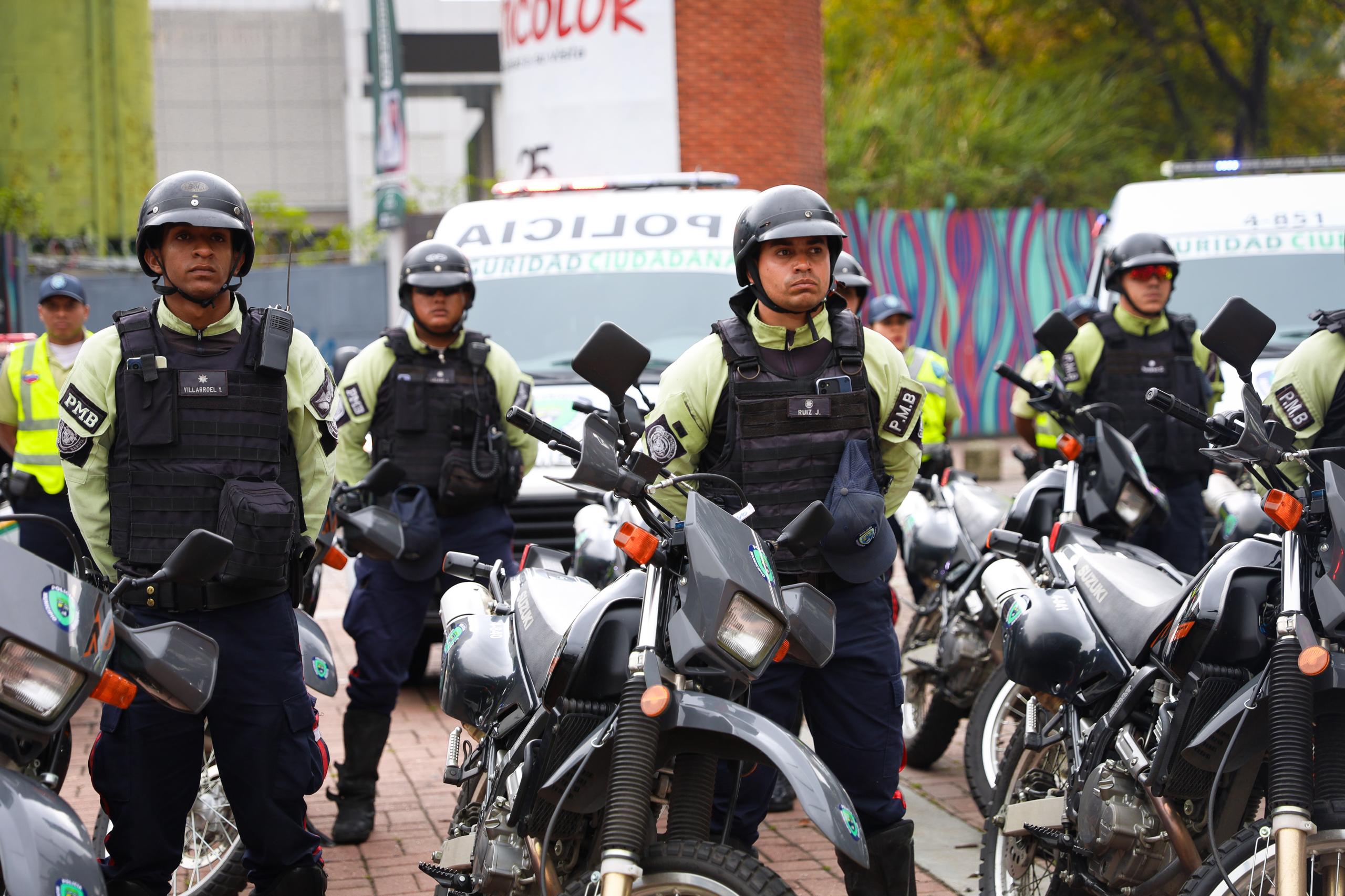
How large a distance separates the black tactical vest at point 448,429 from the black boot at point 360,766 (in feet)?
2.79

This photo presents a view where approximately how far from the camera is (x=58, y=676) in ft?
9.94

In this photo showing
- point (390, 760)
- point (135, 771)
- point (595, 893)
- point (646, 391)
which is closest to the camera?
point (595, 893)

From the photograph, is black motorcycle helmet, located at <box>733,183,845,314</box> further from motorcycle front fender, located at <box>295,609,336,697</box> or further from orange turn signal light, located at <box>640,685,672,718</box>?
motorcycle front fender, located at <box>295,609,336,697</box>

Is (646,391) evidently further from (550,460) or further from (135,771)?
(135,771)

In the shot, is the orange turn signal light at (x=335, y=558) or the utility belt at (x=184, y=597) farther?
the orange turn signal light at (x=335, y=558)

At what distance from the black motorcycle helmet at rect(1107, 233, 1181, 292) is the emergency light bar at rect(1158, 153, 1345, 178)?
2406 mm

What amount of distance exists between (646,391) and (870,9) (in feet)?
93.5

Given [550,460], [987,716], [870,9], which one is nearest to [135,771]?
[987,716]

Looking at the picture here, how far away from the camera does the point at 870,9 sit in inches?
1328

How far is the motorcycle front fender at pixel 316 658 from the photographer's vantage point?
14.3 ft

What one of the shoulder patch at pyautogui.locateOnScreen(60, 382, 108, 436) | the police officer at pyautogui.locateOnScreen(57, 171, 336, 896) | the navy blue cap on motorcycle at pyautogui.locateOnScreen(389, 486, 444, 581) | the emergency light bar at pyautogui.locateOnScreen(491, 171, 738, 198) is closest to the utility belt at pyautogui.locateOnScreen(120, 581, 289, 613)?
the police officer at pyautogui.locateOnScreen(57, 171, 336, 896)

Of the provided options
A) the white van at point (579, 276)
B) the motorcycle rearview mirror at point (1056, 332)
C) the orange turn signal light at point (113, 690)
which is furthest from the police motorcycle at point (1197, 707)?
the white van at point (579, 276)

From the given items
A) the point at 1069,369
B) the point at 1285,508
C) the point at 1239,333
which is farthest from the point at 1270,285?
the point at 1285,508

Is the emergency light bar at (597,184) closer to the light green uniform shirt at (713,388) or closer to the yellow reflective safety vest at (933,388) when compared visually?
the yellow reflective safety vest at (933,388)
